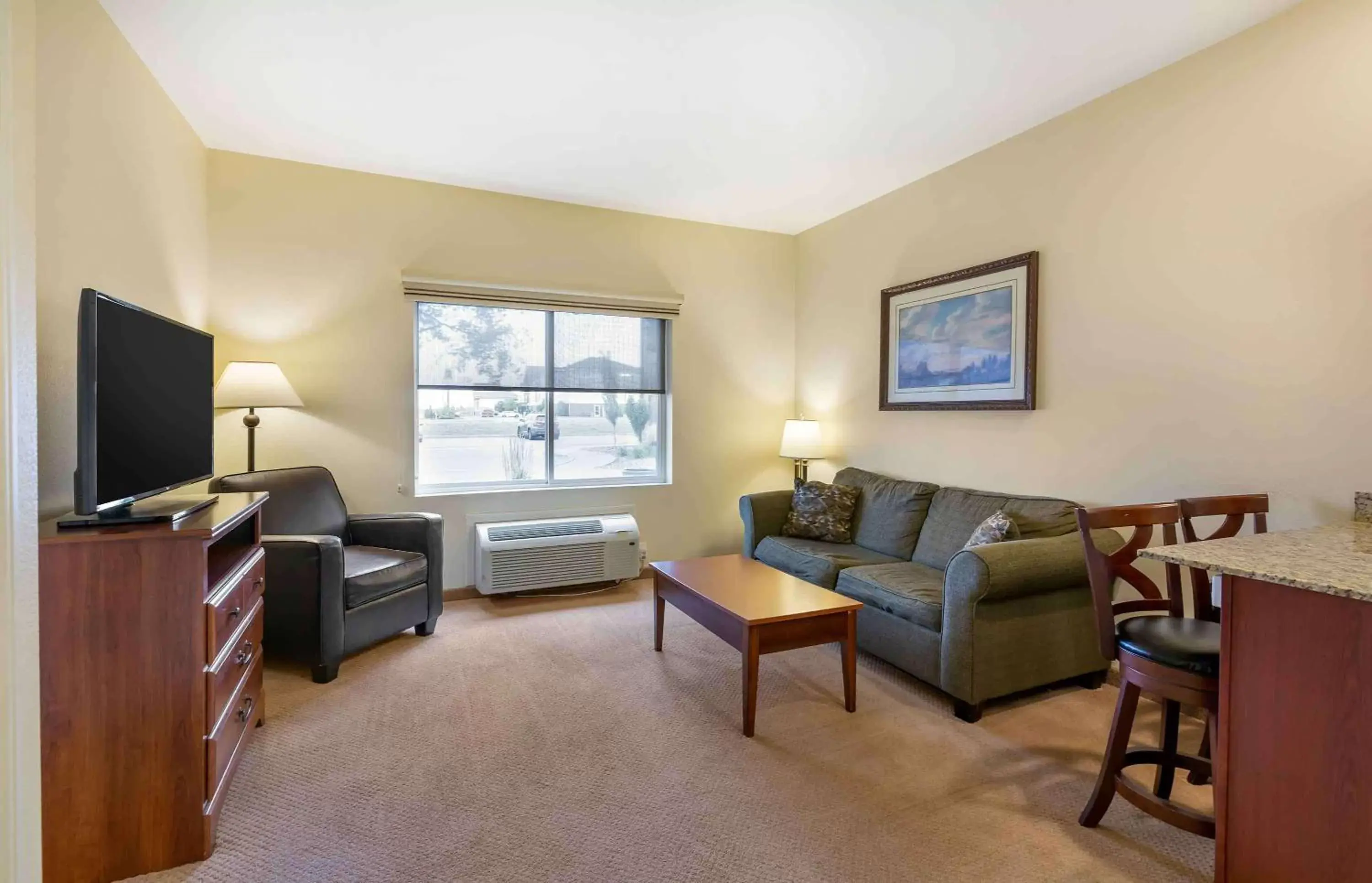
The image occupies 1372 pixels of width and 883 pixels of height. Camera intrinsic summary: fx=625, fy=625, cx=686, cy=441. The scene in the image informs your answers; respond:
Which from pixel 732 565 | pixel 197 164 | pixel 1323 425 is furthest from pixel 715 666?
pixel 197 164

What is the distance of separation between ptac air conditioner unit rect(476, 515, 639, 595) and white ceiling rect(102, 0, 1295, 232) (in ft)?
7.25

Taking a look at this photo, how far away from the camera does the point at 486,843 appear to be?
176 cm

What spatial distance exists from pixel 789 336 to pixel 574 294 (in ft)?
5.79

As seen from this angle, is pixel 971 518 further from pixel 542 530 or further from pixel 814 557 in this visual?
pixel 542 530

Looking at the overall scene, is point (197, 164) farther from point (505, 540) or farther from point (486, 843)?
point (486, 843)

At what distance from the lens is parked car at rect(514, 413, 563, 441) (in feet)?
14.2

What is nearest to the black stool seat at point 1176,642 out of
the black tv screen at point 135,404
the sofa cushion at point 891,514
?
the sofa cushion at point 891,514

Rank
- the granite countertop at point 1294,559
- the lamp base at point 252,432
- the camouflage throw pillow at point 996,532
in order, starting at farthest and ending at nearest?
the lamp base at point 252,432 → the camouflage throw pillow at point 996,532 → the granite countertop at point 1294,559

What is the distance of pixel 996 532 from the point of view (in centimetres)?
277

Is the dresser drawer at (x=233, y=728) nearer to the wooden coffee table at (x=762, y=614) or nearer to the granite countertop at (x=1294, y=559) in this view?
the wooden coffee table at (x=762, y=614)

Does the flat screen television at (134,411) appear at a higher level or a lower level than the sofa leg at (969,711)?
higher

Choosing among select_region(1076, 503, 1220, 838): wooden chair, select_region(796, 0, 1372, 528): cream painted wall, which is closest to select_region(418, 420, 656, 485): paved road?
select_region(796, 0, 1372, 528): cream painted wall

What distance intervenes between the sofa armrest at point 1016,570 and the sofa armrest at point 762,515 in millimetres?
1630

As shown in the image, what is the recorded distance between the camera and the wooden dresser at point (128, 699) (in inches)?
60.9
